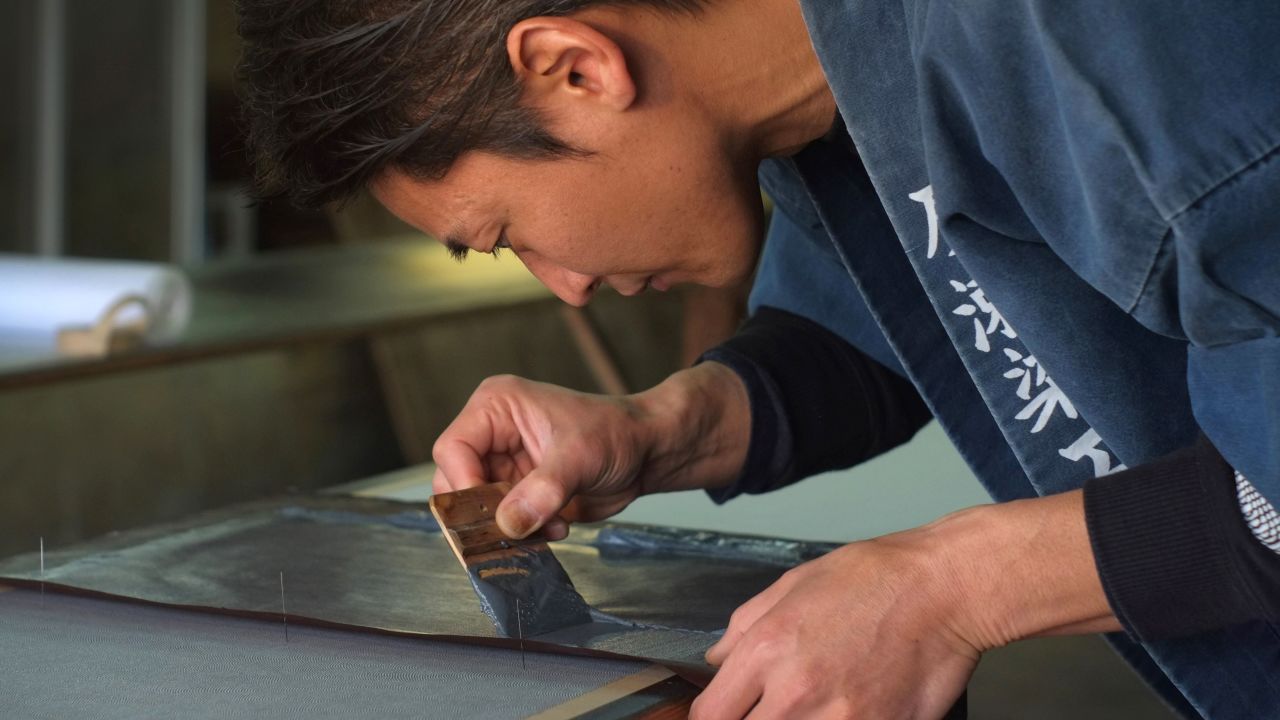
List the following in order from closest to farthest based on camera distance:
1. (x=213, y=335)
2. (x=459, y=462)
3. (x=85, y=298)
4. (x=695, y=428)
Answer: (x=459, y=462), (x=695, y=428), (x=85, y=298), (x=213, y=335)

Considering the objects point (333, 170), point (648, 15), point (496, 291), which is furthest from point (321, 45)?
point (496, 291)

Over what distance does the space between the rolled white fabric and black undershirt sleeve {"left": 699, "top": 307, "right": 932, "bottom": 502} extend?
141cm

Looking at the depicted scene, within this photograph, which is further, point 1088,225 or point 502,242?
point 502,242

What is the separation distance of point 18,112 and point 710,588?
382cm

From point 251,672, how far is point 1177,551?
1.73 feet

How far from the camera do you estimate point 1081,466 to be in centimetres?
101

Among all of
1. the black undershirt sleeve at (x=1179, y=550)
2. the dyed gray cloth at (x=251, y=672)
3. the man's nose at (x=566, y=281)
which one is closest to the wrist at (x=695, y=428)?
the man's nose at (x=566, y=281)

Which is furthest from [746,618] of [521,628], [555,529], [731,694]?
[555,529]

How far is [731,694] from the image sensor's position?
788 millimetres

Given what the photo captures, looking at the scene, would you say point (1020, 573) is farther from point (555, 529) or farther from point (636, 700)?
point (555, 529)

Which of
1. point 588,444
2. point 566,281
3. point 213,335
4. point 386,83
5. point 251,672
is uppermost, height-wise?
point 213,335

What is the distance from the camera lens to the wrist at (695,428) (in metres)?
1.20

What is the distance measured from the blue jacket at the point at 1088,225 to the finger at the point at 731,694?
0.84 feet

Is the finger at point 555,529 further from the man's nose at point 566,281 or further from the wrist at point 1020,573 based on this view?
the wrist at point 1020,573
